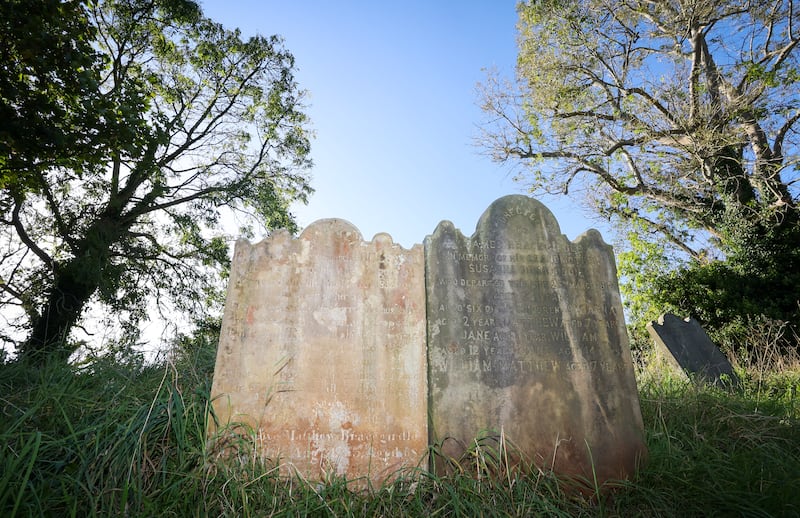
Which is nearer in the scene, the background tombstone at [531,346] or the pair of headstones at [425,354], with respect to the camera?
the pair of headstones at [425,354]

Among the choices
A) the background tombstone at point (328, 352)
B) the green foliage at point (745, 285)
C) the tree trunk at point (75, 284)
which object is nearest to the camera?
the background tombstone at point (328, 352)

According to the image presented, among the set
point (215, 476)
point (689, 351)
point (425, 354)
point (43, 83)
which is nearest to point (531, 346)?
point (425, 354)

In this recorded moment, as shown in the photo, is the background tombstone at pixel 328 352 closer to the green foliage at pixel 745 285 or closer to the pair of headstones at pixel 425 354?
the pair of headstones at pixel 425 354

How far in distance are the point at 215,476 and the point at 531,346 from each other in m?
2.67

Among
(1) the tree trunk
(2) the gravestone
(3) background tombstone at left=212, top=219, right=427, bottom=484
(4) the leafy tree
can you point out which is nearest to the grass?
(3) background tombstone at left=212, top=219, right=427, bottom=484

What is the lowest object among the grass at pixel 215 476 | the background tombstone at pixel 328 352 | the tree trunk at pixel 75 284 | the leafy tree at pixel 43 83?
the grass at pixel 215 476

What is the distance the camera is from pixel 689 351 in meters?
6.98

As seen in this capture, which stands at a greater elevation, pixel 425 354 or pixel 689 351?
pixel 689 351

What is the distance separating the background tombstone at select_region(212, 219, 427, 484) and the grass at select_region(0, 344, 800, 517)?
0.25 metres

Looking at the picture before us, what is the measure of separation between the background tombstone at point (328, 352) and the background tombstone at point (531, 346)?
0.24 meters

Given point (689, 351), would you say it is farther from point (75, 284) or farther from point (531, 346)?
point (75, 284)

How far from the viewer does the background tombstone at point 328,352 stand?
3.52 m

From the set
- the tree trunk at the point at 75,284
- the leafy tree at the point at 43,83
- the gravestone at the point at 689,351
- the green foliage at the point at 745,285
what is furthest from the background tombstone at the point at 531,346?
the green foliage at the point at 745,285

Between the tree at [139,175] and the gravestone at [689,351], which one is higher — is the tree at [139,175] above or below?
above
